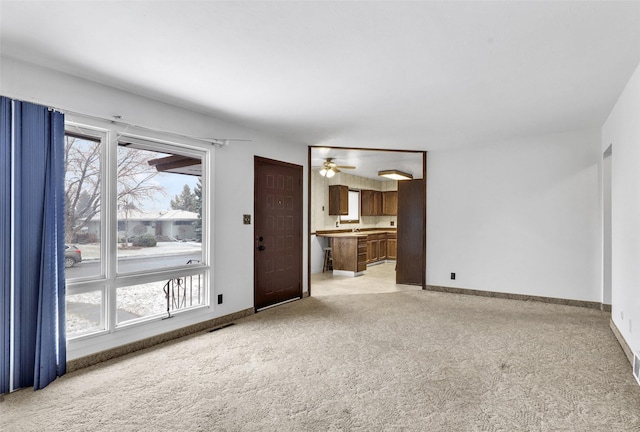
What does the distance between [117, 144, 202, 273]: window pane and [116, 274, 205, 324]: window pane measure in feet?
0.69

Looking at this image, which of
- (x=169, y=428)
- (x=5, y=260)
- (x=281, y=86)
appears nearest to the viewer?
(x=169, y=428)

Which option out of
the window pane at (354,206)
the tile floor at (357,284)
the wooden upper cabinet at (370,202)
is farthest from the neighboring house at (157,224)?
the wooden upper cabinet at (370,202)

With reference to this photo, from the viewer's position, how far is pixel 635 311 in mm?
3055

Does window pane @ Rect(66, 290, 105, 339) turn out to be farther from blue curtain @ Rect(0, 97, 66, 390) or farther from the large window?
blue curtain @ Rect(0, 97, 66, 390)

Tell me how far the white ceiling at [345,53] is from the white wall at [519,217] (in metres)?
1.33

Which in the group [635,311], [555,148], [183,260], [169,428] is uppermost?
[555,148]

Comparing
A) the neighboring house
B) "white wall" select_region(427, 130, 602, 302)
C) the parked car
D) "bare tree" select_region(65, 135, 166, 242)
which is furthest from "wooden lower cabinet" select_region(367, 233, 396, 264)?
the parked car

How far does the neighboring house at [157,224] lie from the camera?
11.6 ft

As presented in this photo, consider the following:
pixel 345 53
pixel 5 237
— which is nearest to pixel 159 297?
pixel 5 237

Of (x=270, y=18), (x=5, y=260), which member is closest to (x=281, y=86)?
(x=270, y=18)

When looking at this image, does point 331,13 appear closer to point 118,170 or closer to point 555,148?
point 118,170

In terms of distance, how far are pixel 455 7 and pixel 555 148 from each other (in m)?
4.25

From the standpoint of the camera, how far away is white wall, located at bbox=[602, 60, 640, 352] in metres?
3.03

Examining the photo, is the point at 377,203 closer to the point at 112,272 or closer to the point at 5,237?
the point at 112,272
